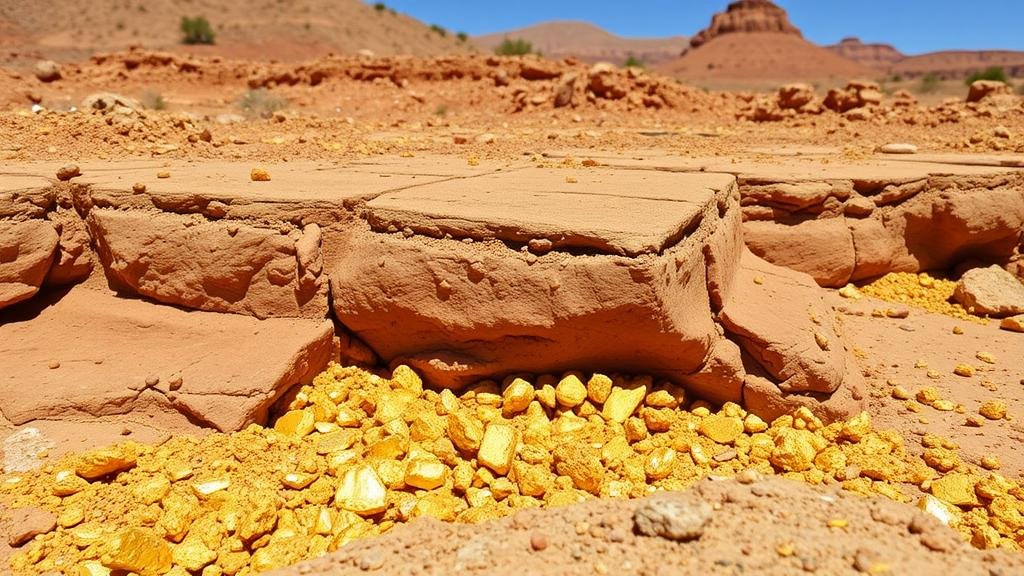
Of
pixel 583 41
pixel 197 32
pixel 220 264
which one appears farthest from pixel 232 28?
pixel 583 41

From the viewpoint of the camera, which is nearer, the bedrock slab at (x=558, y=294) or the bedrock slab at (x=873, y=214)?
the bedrock slab at (x=558, y=294)

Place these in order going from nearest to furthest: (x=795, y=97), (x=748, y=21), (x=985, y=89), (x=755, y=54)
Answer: (x=985, y=89), (x=795, y=97), (x=755, y=54), (x=748, y=21)

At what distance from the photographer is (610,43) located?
3853 inches

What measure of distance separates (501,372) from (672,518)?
3.19ft

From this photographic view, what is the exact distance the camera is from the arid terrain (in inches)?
62.3

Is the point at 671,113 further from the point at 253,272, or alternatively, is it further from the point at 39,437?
the point at 39,437

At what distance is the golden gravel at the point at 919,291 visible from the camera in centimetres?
334

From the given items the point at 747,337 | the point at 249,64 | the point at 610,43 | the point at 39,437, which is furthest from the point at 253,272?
the point at 610,43

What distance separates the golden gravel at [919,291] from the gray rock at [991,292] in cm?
6

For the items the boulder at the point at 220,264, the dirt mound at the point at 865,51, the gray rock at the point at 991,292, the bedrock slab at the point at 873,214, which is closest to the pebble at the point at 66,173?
the boulder at the point at 220,264

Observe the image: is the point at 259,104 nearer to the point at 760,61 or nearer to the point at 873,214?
the point at 873,214

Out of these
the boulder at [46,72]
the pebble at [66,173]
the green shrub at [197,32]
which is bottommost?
the pebble at [66,173]

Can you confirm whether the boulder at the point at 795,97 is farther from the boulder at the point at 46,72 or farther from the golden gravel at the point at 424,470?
the boulder at the point at 46,72

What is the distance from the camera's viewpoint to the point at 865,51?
8462 centimetres
